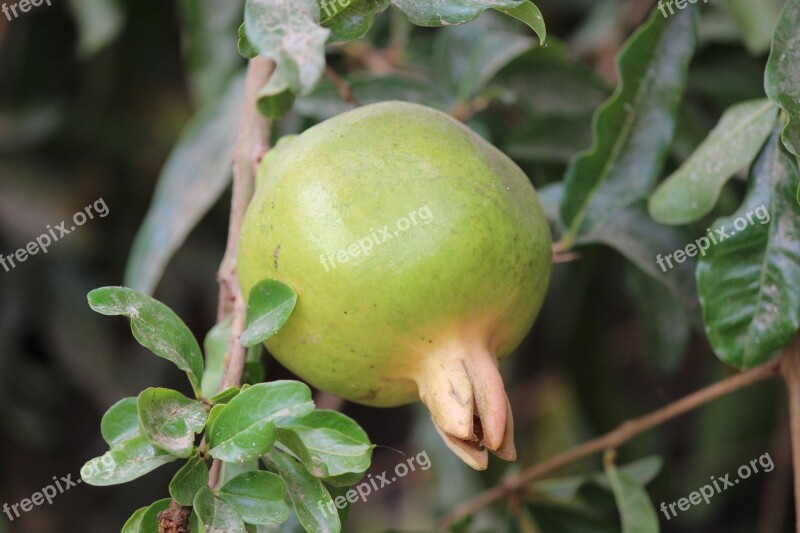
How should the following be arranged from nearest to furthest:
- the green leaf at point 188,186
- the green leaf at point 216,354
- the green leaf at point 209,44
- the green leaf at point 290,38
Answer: the green leaf at point 290,38, the green leaf at point 216,354, the green leaf at point 188,186, the green leaf at point 209,44

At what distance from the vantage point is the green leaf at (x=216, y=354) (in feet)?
2.46

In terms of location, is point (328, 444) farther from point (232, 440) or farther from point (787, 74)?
point (787, 74)

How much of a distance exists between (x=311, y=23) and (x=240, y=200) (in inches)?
9.3

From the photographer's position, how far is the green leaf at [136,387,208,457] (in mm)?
562

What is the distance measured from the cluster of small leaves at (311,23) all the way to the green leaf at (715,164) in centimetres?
27

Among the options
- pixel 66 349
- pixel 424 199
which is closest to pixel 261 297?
pixel 424 199

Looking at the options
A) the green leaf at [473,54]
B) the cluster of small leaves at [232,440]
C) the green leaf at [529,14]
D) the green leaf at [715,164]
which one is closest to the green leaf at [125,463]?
the cluster of small leaves at [232,440]

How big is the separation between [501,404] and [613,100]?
0.42m

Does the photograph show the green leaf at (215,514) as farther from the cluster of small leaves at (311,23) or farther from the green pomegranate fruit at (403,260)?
the cluster of small leaves at (311,23)

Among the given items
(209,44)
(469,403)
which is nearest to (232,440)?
(469,403)

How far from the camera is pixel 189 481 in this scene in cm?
59

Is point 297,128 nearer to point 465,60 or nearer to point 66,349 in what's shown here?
point 465,60

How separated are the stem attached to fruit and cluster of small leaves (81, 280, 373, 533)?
0.21 ft

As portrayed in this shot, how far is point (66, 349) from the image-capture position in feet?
5.59
